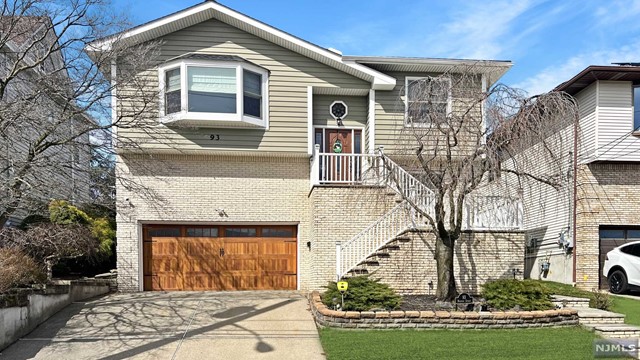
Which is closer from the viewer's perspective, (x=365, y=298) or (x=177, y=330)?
(x=177, y=330)

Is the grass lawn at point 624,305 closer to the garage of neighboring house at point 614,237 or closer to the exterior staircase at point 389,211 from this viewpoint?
the exterior staircase at point 389,211

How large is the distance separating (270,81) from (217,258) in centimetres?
564

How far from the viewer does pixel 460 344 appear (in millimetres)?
7324

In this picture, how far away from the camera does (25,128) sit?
29.9 feet

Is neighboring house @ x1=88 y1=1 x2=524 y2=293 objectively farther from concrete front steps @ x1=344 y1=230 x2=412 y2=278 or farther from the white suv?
the white suv

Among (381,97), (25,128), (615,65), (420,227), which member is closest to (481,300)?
(420,227)

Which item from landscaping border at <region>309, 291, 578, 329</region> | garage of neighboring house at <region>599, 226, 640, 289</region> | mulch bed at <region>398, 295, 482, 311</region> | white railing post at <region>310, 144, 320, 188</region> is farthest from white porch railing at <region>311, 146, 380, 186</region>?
garage of neighboring house at <region>599, 226, 640, 289</region>

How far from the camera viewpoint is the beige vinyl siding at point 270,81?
1246cm

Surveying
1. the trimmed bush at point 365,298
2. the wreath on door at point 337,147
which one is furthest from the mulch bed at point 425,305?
the wreath on door at point 337,147

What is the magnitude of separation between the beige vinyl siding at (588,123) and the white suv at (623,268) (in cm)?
295

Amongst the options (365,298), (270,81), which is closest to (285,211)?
(270,81)

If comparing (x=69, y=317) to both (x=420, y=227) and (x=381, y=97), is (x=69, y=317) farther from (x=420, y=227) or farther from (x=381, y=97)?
(x=381, y=97)

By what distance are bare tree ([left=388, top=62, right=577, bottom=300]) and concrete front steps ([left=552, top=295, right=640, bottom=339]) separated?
255cm

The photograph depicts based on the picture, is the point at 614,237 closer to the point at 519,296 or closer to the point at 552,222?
the point at 552,222
